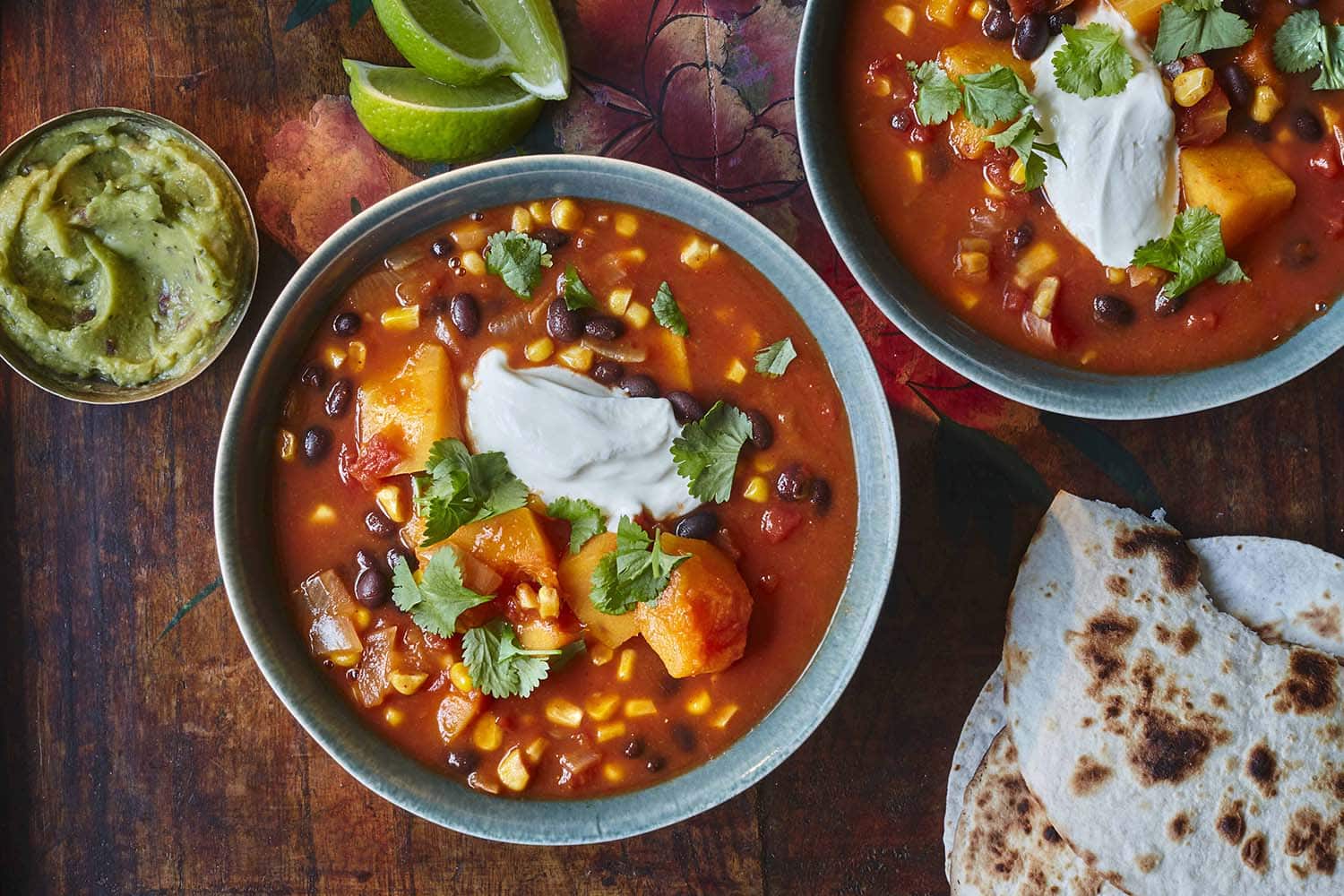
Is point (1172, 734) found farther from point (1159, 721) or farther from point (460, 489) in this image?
point (460, 489)

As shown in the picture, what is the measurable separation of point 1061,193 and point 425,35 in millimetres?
2001

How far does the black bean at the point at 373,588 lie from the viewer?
3408 millimetres

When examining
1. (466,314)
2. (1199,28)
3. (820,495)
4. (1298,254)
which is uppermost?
(1199,28)

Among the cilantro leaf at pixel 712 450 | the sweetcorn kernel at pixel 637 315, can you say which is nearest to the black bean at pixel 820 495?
the cilantro leaf at pixel 712 450

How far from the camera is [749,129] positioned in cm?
375

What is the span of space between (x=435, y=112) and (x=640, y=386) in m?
1.08

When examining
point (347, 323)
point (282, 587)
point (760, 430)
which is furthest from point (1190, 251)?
point (282, 587)

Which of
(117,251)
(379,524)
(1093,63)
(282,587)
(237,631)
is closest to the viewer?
(1093,63)

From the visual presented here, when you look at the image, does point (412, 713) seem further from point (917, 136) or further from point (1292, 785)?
point (1292, 785)

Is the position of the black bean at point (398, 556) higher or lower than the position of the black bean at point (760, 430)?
lower

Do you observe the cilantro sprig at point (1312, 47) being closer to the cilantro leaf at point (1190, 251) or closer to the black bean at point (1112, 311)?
the cilantro leaf at point (1190, 251)

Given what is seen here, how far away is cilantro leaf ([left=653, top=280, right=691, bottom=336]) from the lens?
133 inches

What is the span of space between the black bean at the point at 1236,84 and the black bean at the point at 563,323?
2.04 m

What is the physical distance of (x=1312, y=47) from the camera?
3.27 metres
